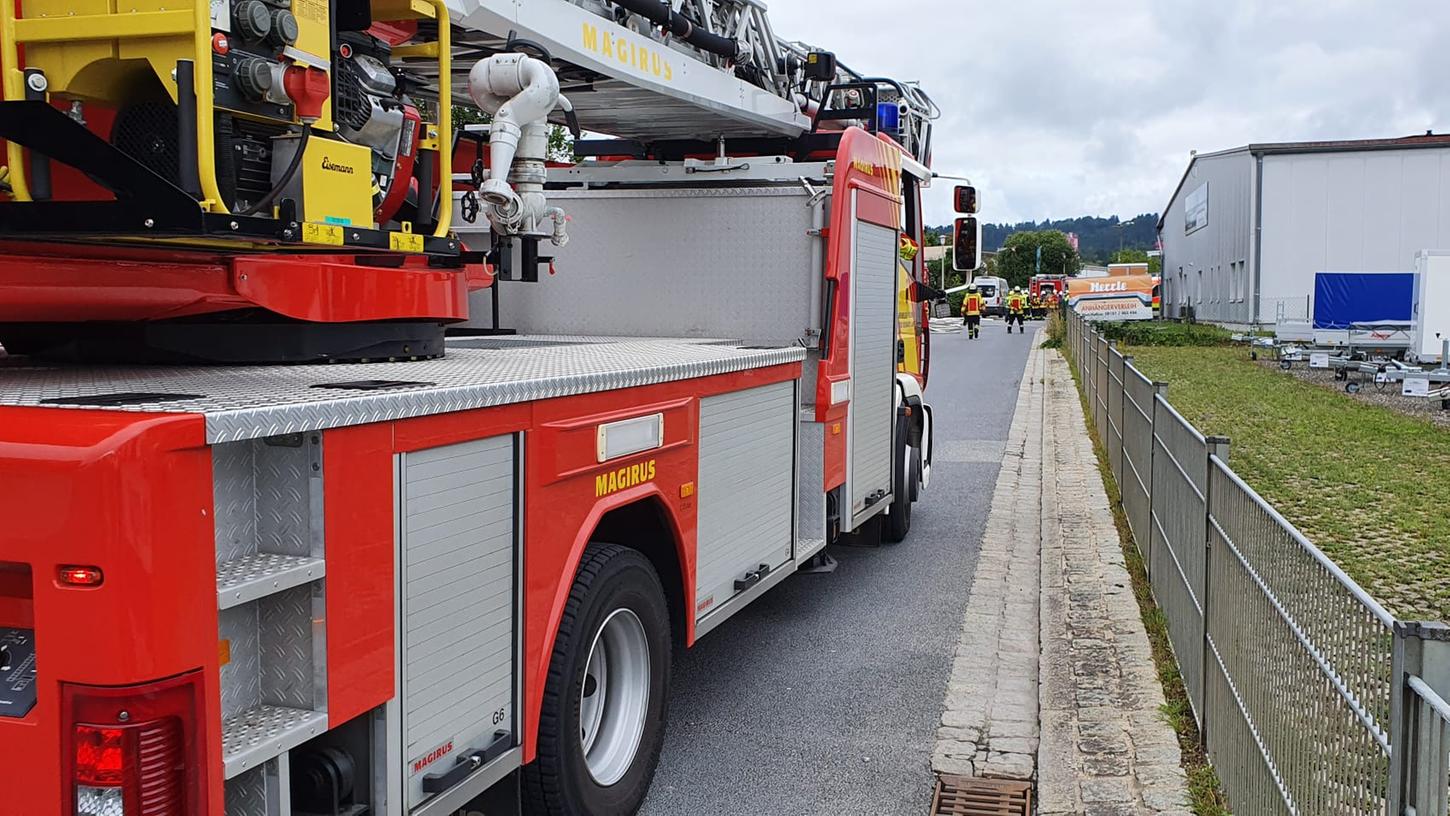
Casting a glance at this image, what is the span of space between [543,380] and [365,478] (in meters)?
0.93

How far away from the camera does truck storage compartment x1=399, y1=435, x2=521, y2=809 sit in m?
3.14

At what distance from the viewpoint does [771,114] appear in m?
7.54

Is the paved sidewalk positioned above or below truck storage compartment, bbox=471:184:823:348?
below

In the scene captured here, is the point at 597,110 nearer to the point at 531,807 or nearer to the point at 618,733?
the point at 618,733

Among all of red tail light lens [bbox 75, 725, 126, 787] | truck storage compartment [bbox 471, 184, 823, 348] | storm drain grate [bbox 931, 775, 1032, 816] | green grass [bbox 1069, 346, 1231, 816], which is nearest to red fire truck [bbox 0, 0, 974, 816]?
red tail light lens [bbox 75, 725, 126, 787]

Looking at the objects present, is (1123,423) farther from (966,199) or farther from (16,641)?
(16,641)

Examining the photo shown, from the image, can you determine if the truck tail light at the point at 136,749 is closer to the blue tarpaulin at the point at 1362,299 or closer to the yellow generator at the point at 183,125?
the yellow generator at the point at 183,125

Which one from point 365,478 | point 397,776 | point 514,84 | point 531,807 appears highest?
point 514,84

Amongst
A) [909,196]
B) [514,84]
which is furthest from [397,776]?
[909,196]

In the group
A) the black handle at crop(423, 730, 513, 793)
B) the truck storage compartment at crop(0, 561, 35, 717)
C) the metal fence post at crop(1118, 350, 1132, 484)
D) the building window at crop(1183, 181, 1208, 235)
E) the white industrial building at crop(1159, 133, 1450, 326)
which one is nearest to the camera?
the truck storage compartment at crop(0, 561, 35, 717)

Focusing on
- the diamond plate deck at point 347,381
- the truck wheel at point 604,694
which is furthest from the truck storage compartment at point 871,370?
the truck wheel at point 604,694

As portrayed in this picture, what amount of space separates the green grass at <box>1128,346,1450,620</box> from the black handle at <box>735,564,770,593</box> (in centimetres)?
364

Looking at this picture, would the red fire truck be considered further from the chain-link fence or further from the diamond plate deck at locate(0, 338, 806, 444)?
the chain-link fence

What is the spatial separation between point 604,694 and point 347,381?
1.62m
